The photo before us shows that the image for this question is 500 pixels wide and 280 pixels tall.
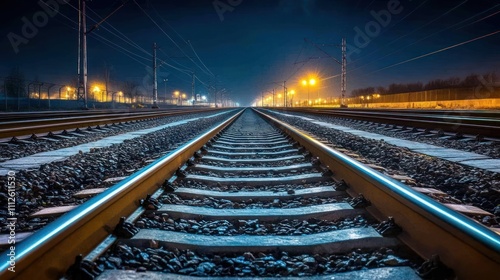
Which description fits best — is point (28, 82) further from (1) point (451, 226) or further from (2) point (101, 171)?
(1) point (451, 226)

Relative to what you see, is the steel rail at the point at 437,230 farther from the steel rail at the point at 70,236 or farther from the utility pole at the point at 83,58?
the utility pole at the point at 83,58

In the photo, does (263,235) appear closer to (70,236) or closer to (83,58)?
(70,236)

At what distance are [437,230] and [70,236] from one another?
2.13 meters

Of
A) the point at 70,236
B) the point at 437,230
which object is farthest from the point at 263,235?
the point at 70,236

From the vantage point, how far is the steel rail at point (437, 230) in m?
1.82

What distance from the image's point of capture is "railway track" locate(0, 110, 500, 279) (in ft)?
6.51

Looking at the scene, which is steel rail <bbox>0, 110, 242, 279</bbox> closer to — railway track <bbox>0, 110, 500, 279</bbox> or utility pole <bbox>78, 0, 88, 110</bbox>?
railway track <bbox>0, 110, 500, 279</bbox>

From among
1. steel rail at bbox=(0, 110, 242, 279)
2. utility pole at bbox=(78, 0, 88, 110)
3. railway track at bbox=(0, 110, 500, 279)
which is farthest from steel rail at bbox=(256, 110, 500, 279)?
utility pole at bbox=(78, 0, 88, 110)

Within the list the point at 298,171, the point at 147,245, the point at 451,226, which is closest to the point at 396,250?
the point at 451,226

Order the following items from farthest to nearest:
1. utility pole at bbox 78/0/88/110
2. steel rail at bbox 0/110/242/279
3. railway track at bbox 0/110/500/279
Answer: utility pole at bbox 78/0/88/110 → railway track at bbox 0/110/500/279 → steel rail at bbox 0/110/242/279

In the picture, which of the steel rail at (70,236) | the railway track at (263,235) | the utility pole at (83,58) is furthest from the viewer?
the utility pole at (83,58)

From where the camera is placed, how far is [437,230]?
7.26 feet

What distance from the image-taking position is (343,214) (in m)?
3.11

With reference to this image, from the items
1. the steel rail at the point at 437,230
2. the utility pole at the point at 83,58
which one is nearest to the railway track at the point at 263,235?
the steel rail at the point at 437,230
